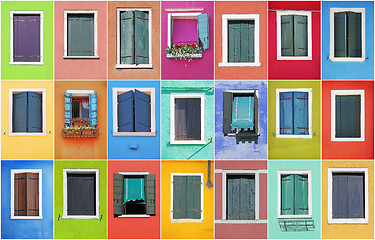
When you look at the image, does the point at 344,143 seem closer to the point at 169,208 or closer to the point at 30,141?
the point at 169,208

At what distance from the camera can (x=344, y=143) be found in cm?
1367

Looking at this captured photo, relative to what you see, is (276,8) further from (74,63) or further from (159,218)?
(159,218)

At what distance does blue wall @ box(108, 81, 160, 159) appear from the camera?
13.7 m

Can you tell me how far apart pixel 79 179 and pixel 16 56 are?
544 centimetres

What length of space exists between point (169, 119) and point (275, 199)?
5.13 meters

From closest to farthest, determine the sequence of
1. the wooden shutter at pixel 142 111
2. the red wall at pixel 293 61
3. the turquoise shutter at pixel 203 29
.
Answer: the turquoise shutter at pixel 203 29, the wooden shutter at pixel 142 111, the red wall at pixel 293 61

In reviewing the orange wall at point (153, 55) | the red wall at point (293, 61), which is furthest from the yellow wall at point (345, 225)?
the orange wall at point (153, 55)

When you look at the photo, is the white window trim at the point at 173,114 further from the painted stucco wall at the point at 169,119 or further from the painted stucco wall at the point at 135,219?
the painted stucco wall at the point at 135,219

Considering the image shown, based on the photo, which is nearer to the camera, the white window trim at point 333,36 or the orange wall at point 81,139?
the white window trim at point 333,36

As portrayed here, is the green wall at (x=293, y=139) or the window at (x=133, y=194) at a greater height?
the green wall at (x=293, y=139)

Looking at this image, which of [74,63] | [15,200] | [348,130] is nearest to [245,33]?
[348,130]

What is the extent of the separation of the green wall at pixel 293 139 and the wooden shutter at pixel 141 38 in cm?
499

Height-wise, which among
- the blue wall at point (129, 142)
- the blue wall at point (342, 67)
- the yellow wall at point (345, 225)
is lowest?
the yellow wall at point (345, 225)

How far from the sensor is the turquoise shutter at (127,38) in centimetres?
1378
